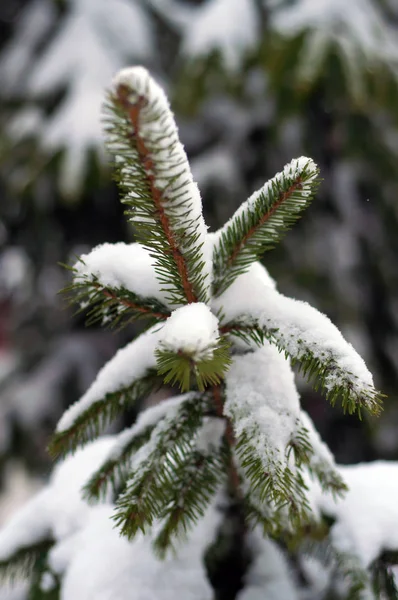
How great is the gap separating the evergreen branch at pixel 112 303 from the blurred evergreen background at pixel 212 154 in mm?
1969

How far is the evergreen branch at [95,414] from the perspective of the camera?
546 millimetres

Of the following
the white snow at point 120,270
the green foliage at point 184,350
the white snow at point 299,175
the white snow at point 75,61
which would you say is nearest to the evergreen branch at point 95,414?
the green foliage at point 184,350

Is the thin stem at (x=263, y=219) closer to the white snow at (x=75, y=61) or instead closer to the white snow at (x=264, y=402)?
the white snow at (x=264, y=402)

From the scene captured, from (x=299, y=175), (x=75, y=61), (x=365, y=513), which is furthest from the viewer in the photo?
(x=75, y=61)

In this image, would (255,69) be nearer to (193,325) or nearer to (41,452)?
(41,452)

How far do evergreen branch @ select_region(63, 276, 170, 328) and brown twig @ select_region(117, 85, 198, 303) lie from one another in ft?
0.14

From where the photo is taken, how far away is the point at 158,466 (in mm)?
493

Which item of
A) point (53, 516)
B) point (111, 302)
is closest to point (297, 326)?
Result: point (111, 302)

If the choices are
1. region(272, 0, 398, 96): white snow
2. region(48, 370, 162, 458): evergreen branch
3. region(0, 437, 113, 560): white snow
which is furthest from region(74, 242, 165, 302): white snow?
region(272, 0, 398, 96): white snow

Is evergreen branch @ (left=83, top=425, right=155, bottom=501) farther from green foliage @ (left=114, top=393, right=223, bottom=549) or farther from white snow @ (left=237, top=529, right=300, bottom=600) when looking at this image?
white snow @ (left=237, top=529, right=300, bottom=600)

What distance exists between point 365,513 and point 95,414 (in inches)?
15.1

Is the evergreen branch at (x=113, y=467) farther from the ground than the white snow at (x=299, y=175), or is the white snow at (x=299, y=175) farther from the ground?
the white snow at (x=299, y=175)

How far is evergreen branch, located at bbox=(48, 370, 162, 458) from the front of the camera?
546mm

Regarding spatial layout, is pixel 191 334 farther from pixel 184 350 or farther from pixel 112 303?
pixel 112 303
